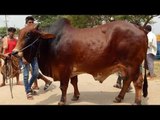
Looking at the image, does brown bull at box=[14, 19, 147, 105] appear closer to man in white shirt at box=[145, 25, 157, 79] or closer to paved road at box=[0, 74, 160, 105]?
paved road at box=[0, 74, 160, 105]

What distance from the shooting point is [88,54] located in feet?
19.0

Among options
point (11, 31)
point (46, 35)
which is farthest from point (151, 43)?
point (46, 35)

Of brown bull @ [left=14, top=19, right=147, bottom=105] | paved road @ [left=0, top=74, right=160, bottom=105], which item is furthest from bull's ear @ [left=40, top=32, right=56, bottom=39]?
paved road @ [left=0, top=74, right=160, bottom=105]

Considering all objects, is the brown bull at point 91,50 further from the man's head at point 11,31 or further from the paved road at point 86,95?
the man's head at point 11,31

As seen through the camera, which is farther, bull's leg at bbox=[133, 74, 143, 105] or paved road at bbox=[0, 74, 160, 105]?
paved road at bbox=[0, 74, 160, 105]

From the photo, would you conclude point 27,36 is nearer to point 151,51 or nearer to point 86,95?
point 86,95

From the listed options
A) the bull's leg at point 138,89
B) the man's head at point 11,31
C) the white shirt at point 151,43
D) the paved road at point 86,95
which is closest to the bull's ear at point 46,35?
the paved road at point 86,95

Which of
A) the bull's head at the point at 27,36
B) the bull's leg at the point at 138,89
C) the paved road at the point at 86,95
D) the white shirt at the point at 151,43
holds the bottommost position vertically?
the paved road at the point at 86,95

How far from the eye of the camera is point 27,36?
18.8 ft

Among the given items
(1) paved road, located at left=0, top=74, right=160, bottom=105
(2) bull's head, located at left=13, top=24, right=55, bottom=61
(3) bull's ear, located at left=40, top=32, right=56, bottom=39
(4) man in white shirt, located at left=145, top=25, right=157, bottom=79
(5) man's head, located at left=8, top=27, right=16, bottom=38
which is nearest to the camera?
(2) bull's head, located at left=13, top=24, right=55, bottom=61

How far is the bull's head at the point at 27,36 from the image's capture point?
18.6 ft

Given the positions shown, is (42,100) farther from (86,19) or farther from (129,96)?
(86,19)

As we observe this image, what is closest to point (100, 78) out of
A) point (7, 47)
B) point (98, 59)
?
point (98, 59)

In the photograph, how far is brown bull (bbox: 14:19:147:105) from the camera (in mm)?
5668
